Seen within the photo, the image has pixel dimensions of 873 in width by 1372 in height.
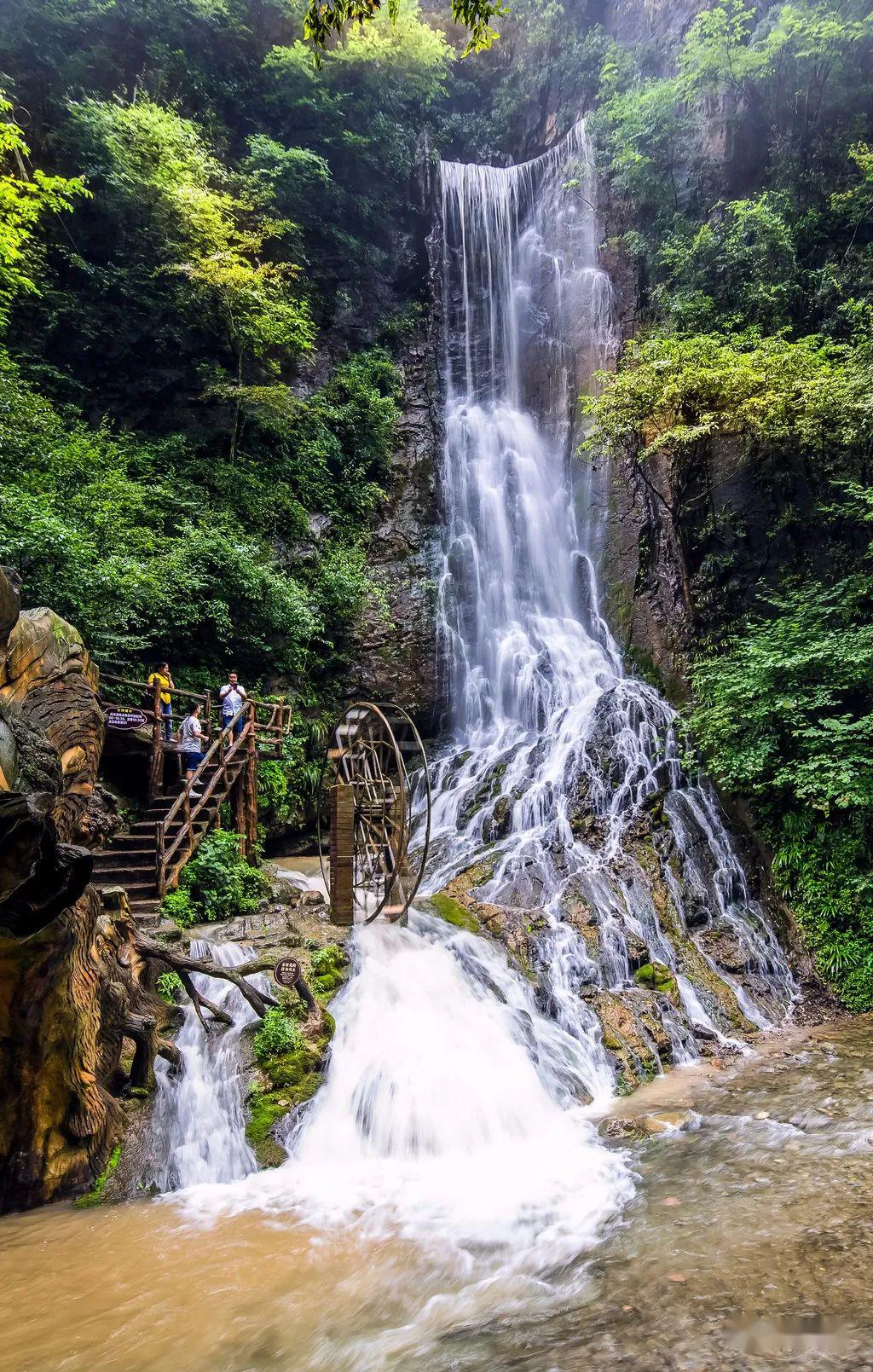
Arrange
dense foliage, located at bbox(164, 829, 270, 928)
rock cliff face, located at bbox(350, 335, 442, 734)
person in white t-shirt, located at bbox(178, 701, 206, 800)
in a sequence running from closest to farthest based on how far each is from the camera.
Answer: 1. dense foliage, located at bbox(164, 829, 270, 928)
2. person in white t-shirt, located at bbox(178, 701, 206, 800)
3. rock cliff face, located at bbox(350, 335, 442, 734)

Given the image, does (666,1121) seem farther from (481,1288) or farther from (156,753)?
(156,753)

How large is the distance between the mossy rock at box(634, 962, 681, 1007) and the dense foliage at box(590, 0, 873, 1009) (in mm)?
2463

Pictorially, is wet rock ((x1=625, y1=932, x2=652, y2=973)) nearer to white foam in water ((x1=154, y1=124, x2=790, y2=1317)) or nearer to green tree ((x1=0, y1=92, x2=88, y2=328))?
white foam in water ((x1=154, y1=124, x2=790, y2=1317))

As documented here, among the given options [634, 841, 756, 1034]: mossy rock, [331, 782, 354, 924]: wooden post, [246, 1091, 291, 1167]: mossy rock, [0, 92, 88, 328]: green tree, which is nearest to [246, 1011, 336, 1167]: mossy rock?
[246, 1091, 291, 1167]: mossy rock

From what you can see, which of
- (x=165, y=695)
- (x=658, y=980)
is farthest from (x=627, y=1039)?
(x=165, y=695)

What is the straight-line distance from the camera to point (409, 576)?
59.9 feet

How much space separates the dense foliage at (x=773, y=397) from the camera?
1079cm

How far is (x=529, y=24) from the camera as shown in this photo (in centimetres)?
2416

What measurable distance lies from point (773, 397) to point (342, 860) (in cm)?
1049

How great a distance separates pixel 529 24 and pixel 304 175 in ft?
39.0

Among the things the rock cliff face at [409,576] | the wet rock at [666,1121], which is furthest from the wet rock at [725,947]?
the rock cliff face at [409,576]

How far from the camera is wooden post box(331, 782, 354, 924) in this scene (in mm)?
9250

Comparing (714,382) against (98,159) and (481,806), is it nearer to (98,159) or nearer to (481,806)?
(481,806)

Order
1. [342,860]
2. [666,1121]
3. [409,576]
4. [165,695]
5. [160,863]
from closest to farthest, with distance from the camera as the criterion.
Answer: [666,1121]
[160,863]
[342,860]
[165,695]
[409,576]
